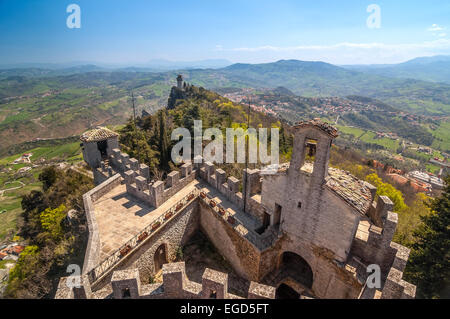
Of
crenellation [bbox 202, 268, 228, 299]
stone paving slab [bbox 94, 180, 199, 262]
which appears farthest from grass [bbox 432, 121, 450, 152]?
crenellation [bbox 202, 268, 228, 299]

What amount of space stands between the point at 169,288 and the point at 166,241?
6.52 m

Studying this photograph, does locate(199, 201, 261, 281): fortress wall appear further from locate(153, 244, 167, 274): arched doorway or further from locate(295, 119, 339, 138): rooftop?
locate(295, 119, 339, 138): rooftop

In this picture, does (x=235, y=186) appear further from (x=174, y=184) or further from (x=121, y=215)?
(x=121, y=215)

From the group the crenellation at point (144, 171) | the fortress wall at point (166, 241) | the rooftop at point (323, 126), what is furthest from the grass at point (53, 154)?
the rooftop at point (323, 126)

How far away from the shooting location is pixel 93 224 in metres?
11.5

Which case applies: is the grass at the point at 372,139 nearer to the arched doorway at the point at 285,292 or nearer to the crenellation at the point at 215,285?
the arched doorway at the point at 285,292

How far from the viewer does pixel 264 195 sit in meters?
12.0

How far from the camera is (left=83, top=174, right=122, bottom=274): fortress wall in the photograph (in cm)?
957

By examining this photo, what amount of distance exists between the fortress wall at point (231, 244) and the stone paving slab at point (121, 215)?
95.4 inches

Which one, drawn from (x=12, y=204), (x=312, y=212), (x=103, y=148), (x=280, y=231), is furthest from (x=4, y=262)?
(x=312, y=212)

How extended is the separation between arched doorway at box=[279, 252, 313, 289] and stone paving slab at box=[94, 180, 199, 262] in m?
7.44

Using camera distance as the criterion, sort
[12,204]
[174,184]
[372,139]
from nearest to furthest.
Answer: [174,184] → [12,204] → [372,139]
